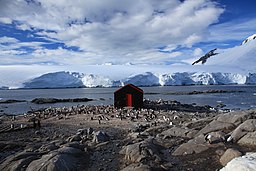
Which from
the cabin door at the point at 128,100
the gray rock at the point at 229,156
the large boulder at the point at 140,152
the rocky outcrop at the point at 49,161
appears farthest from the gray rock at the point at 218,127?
the cabin door at the point at 128,100

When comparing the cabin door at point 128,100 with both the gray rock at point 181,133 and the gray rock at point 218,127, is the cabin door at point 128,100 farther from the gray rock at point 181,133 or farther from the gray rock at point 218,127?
the gray rock at point 218,127

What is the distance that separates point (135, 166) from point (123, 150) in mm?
1942

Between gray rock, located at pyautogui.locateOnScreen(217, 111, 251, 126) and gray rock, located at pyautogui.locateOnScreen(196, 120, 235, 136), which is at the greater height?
gray rock, located at pyautogui.locateOnScreen(217, 111, 251, 126)

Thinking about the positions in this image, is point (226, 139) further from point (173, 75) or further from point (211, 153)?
point (173, 75)

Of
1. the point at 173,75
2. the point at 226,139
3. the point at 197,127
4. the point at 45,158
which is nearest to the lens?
the point at 45,158

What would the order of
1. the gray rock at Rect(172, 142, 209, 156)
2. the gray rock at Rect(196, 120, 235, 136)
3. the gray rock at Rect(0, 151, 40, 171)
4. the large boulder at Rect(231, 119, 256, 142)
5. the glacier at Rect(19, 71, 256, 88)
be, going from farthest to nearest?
the glacier at Rect(19, 71, 256, 88) → the gray rock at Rect(196, 120, 235, 136) → the large boulder at Rect(231, 119, 256, 142) → the gray rock at Rect(172, 142, 209, 156) → the gray rock at Rect(0, 151, 40, 171)

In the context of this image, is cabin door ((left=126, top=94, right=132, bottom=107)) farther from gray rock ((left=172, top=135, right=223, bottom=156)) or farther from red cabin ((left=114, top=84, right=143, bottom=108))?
gray rock ((left=172, top=135, right=223, bottom=156))

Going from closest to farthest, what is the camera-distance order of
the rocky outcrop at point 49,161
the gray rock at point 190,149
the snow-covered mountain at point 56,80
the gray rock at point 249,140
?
the rocky outcrop at point 49,161 < the gray rock at point 249,140 < the gray rock at point 190,149 < the snow-covered mountain at point 56,80

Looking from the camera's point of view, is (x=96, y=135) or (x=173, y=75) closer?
(x=96, y=135)

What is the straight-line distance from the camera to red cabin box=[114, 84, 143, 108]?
25.5m

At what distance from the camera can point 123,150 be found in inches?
353

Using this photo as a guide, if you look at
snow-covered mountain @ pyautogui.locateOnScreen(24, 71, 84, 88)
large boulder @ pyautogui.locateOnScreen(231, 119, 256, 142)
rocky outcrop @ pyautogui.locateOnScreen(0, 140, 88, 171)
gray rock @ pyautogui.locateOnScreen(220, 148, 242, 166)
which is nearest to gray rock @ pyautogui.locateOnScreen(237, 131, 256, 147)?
large boulder @ pyautogui.locateOnScreen(231, 119, 256, 142)

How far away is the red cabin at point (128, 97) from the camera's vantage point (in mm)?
25534

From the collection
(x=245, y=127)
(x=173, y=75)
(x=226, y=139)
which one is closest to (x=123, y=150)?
(x=226, y=139)
